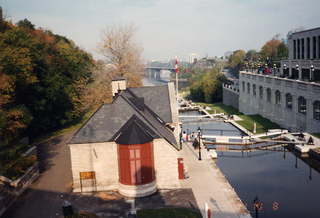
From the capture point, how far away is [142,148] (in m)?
20.8

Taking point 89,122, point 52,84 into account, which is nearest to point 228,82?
point 52,84

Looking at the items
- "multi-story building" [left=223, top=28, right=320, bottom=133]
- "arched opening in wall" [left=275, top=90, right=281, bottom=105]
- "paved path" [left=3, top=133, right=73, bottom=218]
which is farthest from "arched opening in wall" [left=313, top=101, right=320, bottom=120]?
"paved path" [left=3, top=133, right=73, bottom=218]

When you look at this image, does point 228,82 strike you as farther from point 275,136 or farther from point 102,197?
point 102,197

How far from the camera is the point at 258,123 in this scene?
52.3m

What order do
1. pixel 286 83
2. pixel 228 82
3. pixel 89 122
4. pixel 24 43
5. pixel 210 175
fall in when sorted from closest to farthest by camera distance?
pixel 89 122 → pixel 210 175 → pixel 24 43 → pixel 286 83 → pixel 228 82

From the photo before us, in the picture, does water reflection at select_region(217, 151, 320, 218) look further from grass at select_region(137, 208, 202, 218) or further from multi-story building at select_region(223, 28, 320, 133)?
multi-story building at select_region(223, 28, 320, 133)

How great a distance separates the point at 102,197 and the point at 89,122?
17.9ft

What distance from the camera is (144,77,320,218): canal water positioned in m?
20.7

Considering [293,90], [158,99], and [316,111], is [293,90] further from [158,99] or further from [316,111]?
[158,99]

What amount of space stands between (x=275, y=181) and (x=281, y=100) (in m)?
26.7

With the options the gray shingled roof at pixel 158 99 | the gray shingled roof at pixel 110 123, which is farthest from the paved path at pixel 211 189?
the gray shingled roof at pixel 158 99

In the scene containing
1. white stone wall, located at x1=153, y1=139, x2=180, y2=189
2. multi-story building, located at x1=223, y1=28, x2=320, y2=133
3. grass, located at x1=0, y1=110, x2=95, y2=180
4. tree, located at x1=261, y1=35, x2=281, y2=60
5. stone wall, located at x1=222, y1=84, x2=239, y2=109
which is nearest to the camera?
white stone wall, located at x1=153, y1=139, x2=180, y2=189

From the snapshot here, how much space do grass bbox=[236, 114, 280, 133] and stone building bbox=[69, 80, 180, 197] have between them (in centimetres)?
2744

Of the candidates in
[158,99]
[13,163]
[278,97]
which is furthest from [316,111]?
[13,163]
